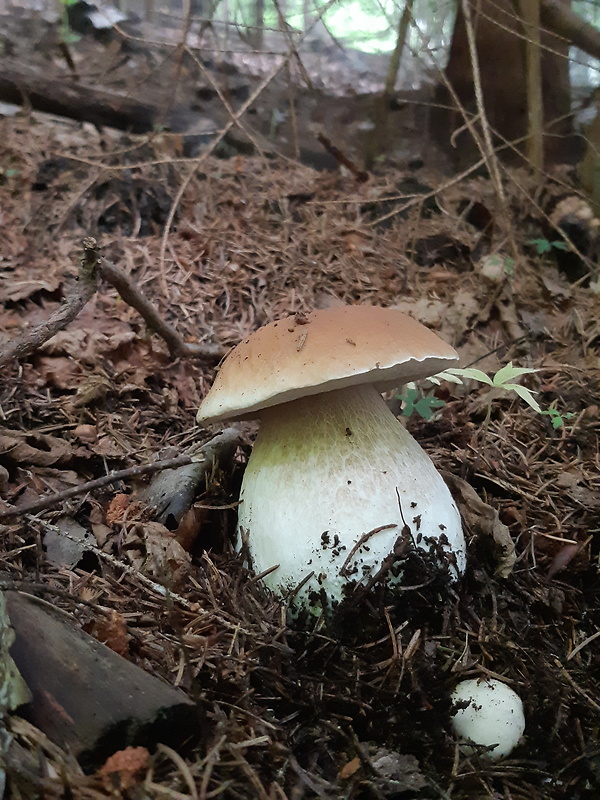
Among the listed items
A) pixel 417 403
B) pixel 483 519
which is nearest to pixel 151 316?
pixel 417 403

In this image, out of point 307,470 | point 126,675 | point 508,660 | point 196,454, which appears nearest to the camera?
point 126,675

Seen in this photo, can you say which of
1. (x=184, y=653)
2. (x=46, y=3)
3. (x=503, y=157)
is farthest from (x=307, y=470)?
(x=46, y=3)

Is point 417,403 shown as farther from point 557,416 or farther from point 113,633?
point 113,633

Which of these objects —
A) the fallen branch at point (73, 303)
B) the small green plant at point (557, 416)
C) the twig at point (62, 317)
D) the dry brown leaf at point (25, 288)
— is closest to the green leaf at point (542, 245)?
the small green plant at point (557, 416)

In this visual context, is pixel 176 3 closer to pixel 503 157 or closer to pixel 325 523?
pixel 503 157

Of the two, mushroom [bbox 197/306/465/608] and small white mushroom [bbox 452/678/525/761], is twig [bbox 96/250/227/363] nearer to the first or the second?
mushroom [bbox 197/306/465/608]

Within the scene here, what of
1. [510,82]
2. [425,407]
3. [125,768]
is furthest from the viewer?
[510,82]
